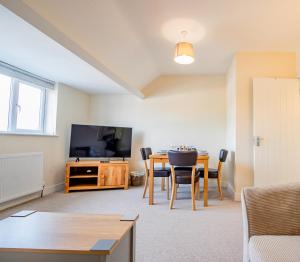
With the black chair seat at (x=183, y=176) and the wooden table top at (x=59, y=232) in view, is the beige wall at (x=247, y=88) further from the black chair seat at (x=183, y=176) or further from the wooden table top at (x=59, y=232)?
the wooden table top at (x=59, y=232)

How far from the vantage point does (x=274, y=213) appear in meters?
1.35

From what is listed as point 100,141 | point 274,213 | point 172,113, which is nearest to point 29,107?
point 100,141

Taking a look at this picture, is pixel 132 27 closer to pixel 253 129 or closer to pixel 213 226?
pixel 253 129

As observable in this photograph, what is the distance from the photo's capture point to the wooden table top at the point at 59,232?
1062mm

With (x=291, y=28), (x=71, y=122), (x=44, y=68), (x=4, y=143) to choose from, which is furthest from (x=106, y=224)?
(x=71, y=122)

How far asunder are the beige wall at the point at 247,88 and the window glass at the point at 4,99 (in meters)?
3.63

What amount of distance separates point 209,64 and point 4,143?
3750mm

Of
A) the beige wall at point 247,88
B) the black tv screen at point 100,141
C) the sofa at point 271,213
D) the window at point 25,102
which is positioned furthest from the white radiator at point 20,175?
the beige wall at point 247,88

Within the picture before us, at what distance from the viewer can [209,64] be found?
4387mm

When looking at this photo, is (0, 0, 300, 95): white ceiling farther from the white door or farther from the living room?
the white door

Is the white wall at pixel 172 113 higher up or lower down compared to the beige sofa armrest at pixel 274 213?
higher up

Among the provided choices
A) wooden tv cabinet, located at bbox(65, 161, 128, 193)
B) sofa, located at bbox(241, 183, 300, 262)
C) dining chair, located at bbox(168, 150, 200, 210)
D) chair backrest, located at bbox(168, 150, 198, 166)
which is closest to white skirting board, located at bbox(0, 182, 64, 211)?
wooden tv cabinet, located at bbox(65, 161, 128, 193)

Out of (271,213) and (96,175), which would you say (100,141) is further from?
(271,213)

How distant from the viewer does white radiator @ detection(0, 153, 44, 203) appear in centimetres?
296
